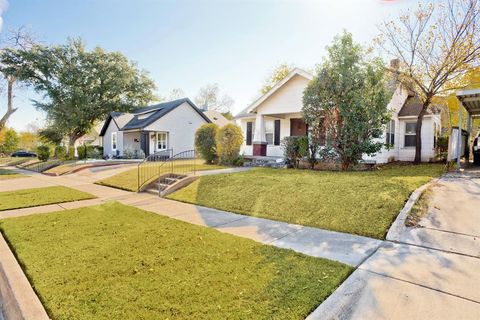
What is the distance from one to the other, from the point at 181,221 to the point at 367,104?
8.59 meters

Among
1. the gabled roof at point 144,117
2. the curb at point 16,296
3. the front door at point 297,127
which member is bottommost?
the curb at point 16,296

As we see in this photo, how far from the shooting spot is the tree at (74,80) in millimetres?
29516

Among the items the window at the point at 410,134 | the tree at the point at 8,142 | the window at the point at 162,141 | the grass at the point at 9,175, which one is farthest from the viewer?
the tree at the point at 8,142

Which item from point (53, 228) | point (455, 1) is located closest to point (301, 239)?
point (53, 228)

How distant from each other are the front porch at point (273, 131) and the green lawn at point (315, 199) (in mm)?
7979

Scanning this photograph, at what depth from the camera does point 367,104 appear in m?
10.7

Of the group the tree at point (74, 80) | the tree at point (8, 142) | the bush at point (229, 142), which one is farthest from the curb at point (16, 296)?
the tree at point (8, 142)

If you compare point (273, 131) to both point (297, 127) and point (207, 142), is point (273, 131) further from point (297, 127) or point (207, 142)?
point (207, 142)

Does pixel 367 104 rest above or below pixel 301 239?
above

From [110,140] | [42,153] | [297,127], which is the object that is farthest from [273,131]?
[42,153]

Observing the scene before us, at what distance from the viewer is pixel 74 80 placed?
101 ft

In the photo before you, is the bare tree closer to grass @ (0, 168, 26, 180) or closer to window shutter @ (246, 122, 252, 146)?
grass @ (0, 168, 26, 180)

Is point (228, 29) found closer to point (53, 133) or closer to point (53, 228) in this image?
point (53, 228)

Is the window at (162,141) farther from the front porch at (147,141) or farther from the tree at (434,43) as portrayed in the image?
the tree at (434,43)
